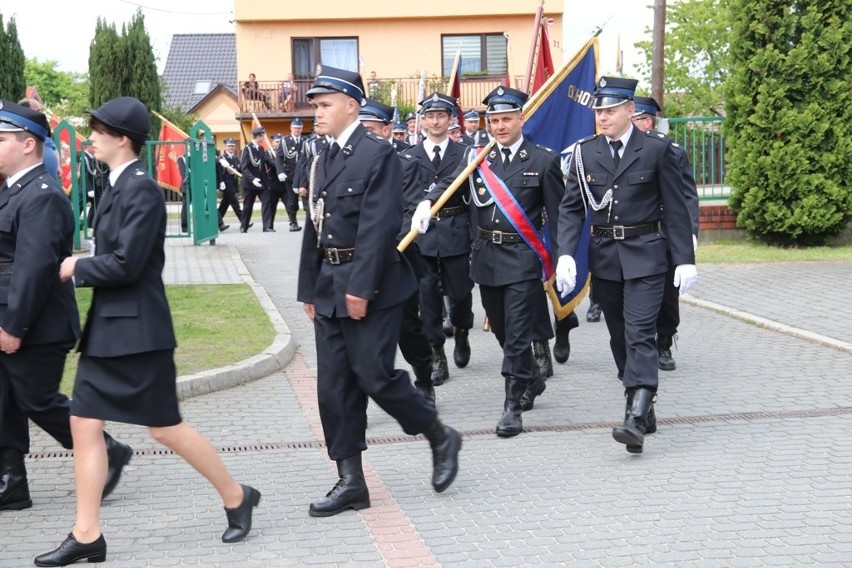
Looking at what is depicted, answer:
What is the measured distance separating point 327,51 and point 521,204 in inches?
1495

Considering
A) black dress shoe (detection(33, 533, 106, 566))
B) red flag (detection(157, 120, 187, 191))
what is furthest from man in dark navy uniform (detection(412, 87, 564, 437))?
red flag (detection(157, 120, 187, 191))

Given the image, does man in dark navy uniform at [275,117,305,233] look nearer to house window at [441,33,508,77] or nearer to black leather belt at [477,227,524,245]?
black leather belt at [477,227,524,245]

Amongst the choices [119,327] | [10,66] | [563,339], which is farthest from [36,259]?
[10,66]

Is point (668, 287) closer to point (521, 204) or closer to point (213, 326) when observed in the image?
point (521, 204)

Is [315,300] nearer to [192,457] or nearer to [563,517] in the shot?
[192,457]

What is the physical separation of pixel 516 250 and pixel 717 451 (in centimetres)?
165

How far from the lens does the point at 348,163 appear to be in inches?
230

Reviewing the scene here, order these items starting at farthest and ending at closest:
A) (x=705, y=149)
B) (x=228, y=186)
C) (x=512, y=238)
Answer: (x=228, y=186), (x=705, y=149), (x=512, y=238)

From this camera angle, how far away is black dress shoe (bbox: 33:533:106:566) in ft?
16.6

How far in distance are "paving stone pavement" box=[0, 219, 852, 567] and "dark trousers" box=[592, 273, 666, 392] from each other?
427mm

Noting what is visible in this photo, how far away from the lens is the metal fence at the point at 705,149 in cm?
1921

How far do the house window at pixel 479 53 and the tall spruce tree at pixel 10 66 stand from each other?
1011 inches

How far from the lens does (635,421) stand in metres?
6.78

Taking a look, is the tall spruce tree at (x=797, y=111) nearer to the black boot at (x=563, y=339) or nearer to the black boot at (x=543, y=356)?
the black boot at (x=563, y=339)
